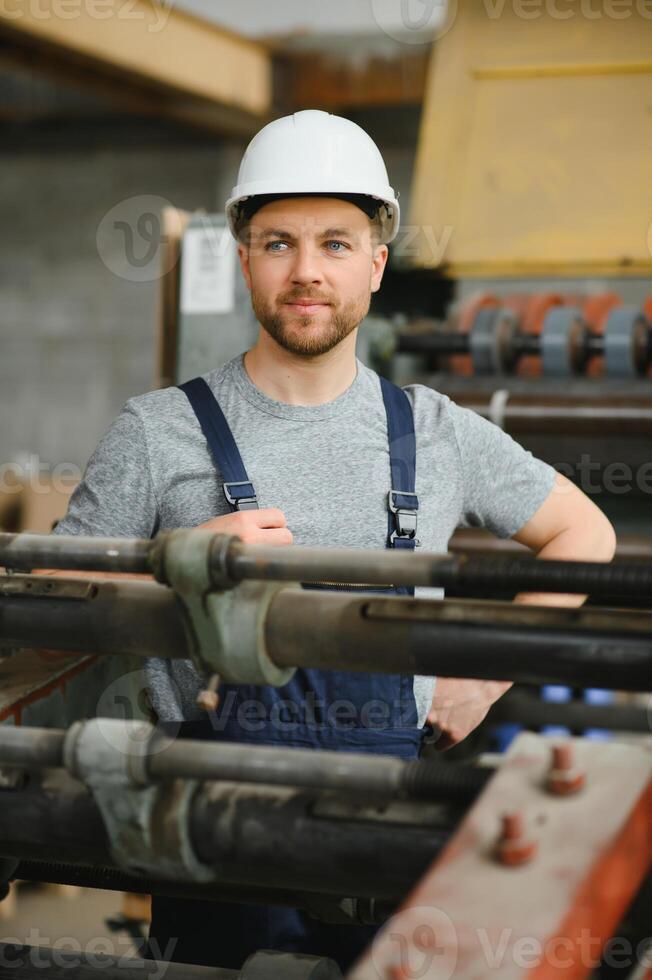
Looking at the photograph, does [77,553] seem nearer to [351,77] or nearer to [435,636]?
[435,636]

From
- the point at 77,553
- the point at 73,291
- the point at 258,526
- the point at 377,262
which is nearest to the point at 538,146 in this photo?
the point at 377,262

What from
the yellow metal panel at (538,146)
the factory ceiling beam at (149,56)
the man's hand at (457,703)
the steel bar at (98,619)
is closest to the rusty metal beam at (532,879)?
the steel bar at (98,619)

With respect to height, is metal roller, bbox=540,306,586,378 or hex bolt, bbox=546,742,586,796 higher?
metal roller, bbox=540,306,586,378

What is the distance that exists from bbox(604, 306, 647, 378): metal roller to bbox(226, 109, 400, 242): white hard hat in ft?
3.79

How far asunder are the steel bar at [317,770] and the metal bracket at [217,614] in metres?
0.10

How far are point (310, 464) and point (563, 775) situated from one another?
2.69 feet

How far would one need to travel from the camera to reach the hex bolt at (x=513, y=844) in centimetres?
67

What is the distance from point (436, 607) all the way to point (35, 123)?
4788 mm

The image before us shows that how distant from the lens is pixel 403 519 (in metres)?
1.45

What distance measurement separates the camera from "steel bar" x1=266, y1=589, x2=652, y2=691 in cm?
84

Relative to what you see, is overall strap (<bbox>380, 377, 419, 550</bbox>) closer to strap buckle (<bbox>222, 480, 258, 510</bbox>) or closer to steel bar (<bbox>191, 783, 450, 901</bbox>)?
strap buckle (<bbox>222, 480, 258, 510</bbox>)

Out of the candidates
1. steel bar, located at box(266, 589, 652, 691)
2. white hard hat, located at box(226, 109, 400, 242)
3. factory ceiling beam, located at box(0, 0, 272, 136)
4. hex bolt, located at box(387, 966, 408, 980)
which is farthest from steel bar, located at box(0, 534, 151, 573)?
factory ceiling beam, located at box(0, 0, 272, 136)

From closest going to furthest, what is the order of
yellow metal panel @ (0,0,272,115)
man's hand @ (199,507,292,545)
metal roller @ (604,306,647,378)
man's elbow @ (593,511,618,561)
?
man's hand @ (199,507,292,545) → man's elbow @ (593,511,618,561) → metal roller @ (604,306,647,378) → yellow metal panel @ (0,0,272,115)

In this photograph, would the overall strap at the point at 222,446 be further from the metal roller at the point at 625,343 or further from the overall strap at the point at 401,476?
the metal roller at the point at 625,343
